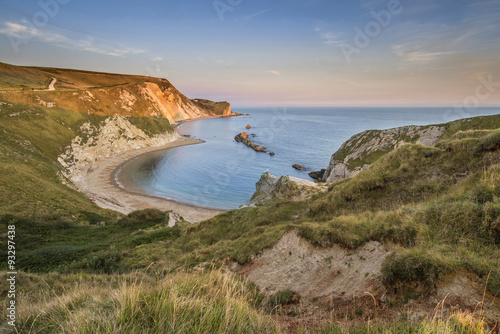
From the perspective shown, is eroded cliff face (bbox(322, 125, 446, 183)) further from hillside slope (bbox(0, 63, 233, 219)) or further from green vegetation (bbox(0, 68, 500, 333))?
hillside slope (bbox(0, 63, 233, 219))

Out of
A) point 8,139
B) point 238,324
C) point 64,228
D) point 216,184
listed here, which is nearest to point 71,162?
point 8,139

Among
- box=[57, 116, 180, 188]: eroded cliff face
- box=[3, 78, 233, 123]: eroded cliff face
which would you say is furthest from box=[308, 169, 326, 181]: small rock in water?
box=[3, 78, 233, 123]: eroded cliff face

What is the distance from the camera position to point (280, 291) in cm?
687

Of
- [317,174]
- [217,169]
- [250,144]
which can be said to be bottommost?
[217,169]

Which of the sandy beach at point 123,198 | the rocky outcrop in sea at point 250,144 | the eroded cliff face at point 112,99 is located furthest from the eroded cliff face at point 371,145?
the eroded cliff face at point 112,99

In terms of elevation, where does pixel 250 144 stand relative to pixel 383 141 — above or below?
below

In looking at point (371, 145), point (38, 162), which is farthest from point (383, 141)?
point (38, 162)

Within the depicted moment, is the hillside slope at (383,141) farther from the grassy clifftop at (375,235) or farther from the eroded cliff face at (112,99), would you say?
the eroded cliff face at (112,99)

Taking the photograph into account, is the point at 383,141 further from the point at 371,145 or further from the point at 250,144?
the point at 250,144

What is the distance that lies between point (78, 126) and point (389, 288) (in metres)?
82.1

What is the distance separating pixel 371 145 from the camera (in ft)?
142

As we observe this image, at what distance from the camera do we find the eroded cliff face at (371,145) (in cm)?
3706

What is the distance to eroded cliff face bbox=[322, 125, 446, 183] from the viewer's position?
37062mm

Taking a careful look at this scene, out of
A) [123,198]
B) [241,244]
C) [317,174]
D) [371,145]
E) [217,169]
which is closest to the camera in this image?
[241,244]
